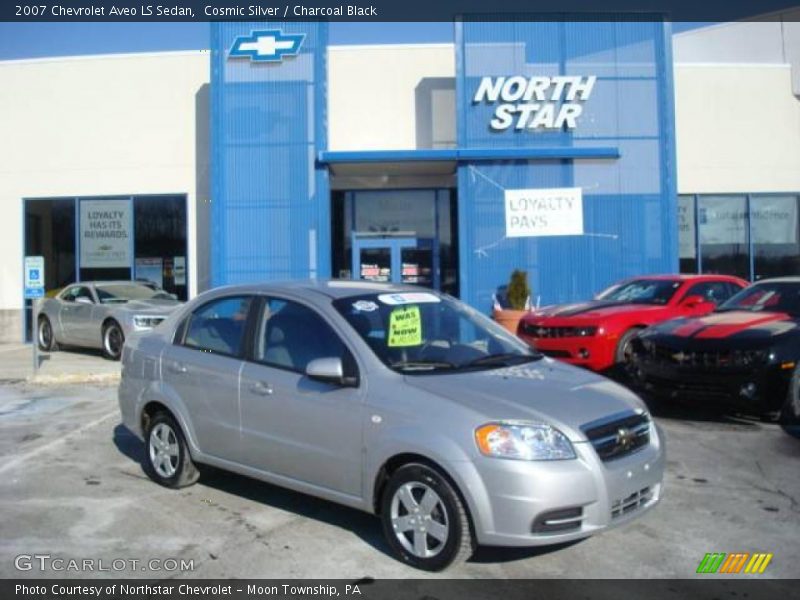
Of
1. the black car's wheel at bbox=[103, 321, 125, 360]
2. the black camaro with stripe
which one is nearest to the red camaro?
the black camaro with stripe

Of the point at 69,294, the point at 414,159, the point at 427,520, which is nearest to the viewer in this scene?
the point at 427,520

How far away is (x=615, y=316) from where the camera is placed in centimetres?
950

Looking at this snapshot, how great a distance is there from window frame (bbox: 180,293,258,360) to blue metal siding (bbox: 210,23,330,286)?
35.6ft

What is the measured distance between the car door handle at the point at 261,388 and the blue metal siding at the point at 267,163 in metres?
11.8

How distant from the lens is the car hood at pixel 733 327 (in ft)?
24.3

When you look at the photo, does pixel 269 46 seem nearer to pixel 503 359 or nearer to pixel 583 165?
pixel 583 165

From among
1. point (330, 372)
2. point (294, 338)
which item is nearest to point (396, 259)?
point (294, 338)

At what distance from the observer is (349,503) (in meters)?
4.55

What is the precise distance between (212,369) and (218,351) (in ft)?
0.49

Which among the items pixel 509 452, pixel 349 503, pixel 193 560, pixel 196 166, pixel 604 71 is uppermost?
pixel 604 71

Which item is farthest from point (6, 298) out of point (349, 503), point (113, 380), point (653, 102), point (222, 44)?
point (349, 503)

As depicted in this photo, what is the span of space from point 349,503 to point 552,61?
46.7 feet

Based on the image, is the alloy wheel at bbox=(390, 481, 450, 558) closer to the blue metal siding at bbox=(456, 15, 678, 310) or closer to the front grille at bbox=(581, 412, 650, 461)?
the front grille at bbox=(581, 412, 650, 461)
